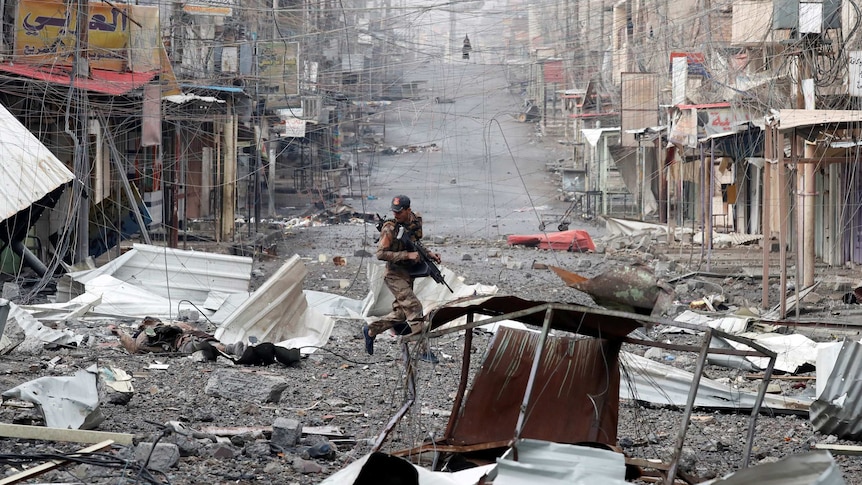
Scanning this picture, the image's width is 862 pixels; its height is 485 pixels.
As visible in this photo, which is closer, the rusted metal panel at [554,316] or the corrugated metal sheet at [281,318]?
the rusted metal panel at [554,316]

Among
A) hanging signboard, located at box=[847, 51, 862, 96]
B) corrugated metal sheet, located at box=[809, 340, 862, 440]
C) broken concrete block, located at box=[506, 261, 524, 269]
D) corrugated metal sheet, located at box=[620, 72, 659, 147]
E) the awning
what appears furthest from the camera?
corrugated metal sheet, located at box=[620, 72, 659, 147]

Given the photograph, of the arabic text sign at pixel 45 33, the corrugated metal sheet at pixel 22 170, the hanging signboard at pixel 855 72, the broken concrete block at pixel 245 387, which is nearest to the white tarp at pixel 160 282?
the corrugated metal sheet at pixel 22 170

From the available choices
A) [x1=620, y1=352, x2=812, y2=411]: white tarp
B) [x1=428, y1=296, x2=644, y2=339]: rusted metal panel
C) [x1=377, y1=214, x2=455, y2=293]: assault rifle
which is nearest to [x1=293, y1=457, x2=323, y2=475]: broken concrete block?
[x1=428, y1=296, x2=644, y2=339]: rusted metal panel

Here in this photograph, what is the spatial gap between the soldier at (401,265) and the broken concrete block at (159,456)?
390 cm

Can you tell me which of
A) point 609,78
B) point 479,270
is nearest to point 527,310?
point 479,270

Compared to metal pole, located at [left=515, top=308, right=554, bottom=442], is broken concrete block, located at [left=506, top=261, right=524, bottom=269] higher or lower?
lower

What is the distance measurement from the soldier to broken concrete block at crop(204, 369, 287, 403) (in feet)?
5.74

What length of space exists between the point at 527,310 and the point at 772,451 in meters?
2.77

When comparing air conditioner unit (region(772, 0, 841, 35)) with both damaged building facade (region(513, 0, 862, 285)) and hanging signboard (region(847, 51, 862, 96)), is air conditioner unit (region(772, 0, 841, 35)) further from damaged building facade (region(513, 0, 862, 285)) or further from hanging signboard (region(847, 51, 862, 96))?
hanging signboard (region(847, 51, 862, 96))

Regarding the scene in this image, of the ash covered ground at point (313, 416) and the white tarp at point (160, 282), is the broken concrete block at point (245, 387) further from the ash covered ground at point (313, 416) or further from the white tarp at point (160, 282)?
the white tarp at point (160, 282)

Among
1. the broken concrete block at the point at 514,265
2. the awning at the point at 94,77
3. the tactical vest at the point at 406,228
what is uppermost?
the awning at the point at 94,77

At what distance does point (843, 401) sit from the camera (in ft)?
23.2

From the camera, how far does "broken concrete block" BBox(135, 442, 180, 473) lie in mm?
5734

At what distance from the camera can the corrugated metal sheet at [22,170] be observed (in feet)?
32.4
